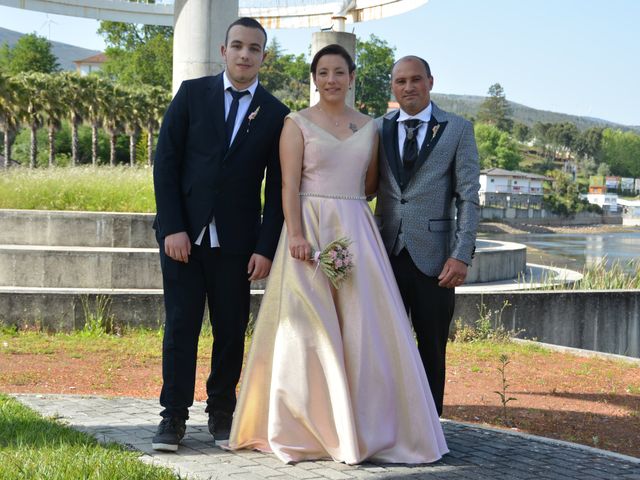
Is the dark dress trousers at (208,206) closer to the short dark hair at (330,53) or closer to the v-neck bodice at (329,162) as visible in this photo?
the v-neck bodice at (329,162)

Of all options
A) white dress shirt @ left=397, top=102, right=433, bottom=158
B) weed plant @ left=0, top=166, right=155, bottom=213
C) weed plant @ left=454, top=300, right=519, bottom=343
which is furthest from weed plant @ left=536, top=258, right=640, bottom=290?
white dress shirt @ left=397, top=102, right=433, bottom=158

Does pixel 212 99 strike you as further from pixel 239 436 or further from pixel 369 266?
pixel 239 436

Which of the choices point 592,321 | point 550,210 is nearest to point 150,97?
point 592,321

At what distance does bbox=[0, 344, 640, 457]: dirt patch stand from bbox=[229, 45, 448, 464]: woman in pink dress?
1814 millimetres

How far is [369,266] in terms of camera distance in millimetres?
5430

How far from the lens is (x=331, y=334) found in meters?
5.34

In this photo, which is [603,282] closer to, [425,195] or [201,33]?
[201,33]

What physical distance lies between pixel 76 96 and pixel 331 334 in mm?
53063

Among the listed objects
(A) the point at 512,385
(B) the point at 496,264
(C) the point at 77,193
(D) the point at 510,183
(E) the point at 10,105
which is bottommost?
(A) the point at 512,385

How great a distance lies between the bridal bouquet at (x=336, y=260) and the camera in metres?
5.31

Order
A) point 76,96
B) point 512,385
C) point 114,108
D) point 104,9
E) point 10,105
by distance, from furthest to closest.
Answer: point 114,108, point 76,96, point 10,105, point 104,9, point 512,385

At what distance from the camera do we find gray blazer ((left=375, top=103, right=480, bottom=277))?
18.5 ft

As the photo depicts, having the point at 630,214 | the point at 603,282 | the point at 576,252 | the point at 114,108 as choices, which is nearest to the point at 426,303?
the point at 603,282

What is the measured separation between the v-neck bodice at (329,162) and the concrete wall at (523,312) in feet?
19.1
